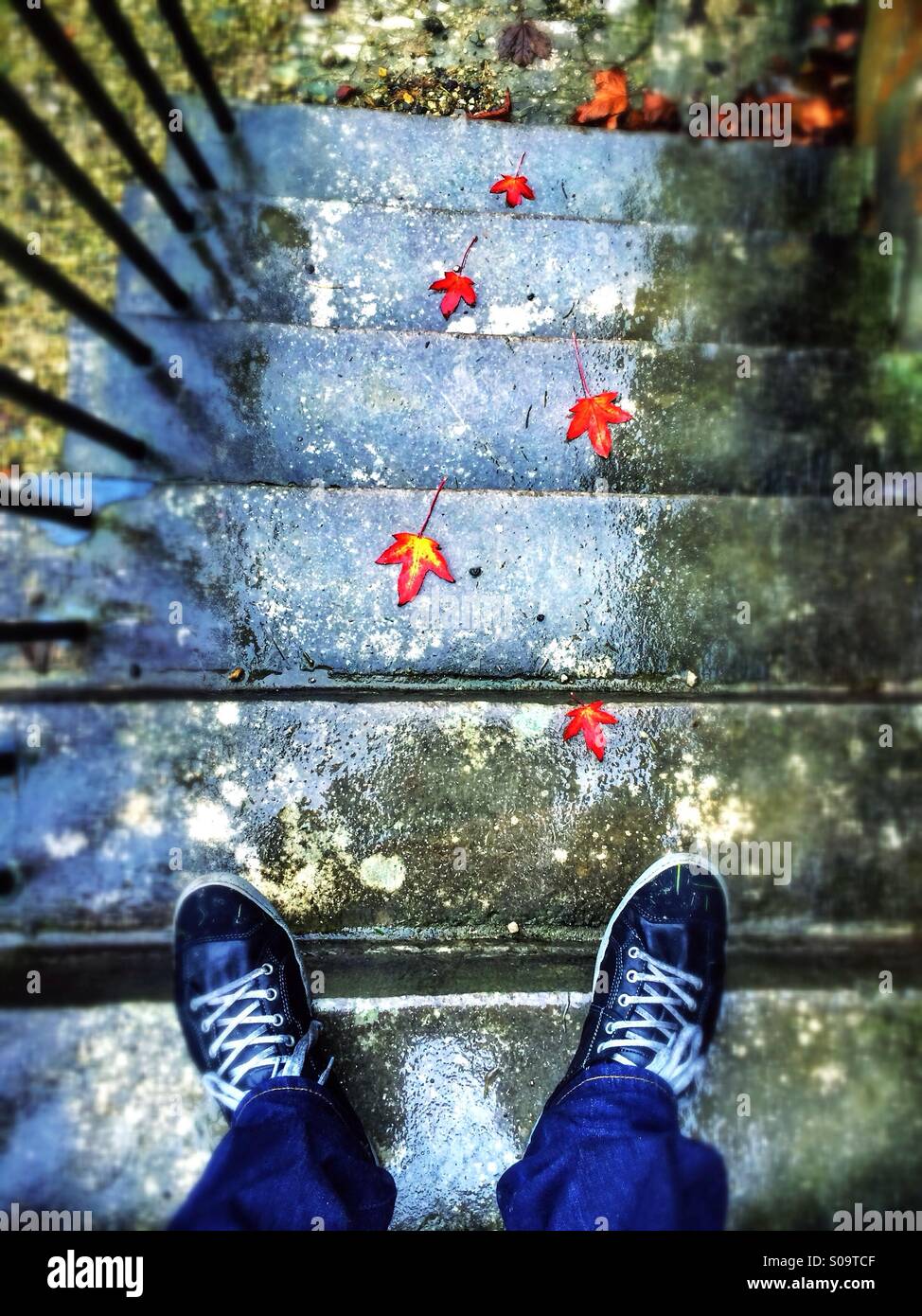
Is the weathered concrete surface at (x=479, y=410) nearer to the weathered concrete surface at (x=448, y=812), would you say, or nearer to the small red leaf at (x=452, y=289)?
the small red leaf at (x=452, y=289)

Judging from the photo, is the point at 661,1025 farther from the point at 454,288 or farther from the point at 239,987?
the point at 454,288

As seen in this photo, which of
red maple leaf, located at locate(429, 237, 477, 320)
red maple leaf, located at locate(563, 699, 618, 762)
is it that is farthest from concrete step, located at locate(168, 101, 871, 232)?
red maple leaf, located at locate(563, 699, 618, 762)

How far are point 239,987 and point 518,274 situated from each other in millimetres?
2277

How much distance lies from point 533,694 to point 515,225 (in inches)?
58.2

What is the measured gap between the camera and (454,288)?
224 centimetres

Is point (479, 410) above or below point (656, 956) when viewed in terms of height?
above

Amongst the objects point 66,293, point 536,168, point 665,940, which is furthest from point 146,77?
point 665,940

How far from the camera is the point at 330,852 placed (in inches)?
76.8

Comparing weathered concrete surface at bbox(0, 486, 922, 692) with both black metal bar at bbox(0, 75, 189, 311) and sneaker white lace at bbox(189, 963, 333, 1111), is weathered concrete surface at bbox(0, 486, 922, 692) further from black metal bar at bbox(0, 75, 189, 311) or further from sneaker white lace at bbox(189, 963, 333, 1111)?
sneaker white lace at bbox(189, 963, 333, 1111)

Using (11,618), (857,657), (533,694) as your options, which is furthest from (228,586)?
(857,657)

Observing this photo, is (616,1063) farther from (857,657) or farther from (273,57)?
(273,57)

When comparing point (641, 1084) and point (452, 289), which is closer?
point (641, 1084)

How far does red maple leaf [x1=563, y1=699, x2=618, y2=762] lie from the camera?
6.56 feet

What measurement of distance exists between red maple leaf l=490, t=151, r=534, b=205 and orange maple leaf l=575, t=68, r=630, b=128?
44 cm
